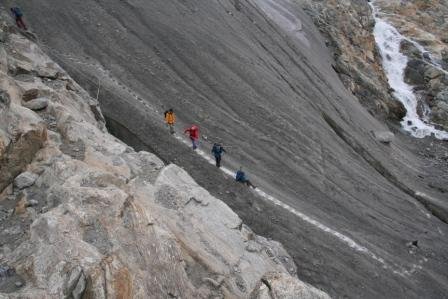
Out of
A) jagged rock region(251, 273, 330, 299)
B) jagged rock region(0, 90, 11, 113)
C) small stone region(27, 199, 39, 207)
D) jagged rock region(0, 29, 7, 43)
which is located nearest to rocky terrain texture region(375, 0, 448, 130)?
jagged rock region(251, 273, 330, 299)

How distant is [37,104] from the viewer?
47.5 ft

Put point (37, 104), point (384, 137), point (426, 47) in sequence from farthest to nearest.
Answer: point (426, 47) → point (384, 137) → point (37, 104)

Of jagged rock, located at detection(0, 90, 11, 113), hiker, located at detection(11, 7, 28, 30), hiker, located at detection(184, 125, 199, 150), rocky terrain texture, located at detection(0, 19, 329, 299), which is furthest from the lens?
hiker, located at detection(11, 7, 28, 30)

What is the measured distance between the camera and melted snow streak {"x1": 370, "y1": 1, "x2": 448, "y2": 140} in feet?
137

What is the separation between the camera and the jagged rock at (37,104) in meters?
14.4

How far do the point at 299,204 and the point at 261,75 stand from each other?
35.9 ft

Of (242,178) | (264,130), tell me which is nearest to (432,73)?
(264,130)

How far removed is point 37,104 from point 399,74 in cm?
4314

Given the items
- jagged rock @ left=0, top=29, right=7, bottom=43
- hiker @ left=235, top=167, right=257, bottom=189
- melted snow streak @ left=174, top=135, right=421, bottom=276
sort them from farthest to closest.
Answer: melted snow streak @ left=174, top=135, right=421, bottom=276, hiker @ left=235, top=167, right=257, bottom=189, jagged rock @ left=0, top=29, right=7, bottom=43

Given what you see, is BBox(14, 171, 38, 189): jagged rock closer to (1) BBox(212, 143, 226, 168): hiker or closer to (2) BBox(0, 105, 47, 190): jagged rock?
(2) BBox(0, 105, 47, 190): jagged rock

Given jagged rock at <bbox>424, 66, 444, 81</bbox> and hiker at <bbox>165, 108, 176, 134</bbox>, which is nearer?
hiker at <bbox>165, 108, 176, 134</bbox>

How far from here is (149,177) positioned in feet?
47.9

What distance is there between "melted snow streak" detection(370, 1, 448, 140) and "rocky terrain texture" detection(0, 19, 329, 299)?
30596 millimetres

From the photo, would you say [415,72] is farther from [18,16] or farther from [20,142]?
[20,142]
